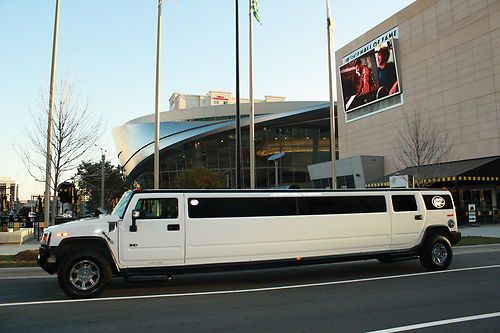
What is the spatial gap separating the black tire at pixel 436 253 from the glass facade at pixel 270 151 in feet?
168

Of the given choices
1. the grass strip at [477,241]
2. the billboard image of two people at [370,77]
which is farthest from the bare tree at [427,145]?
the grass strip at [477,241]

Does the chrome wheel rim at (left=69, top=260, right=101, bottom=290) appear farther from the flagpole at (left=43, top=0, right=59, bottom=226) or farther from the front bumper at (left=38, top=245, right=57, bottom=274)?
the flagpole at (left=43, top=0, right=59, bottom=226)

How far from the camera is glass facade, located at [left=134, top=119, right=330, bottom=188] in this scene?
63.5m

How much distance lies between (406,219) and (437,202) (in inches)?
47.3

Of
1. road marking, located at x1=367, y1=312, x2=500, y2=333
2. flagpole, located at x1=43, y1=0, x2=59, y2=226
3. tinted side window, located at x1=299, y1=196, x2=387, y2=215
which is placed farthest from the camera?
flagpole, located at x1=43, y1=0, x2=59, y2=226

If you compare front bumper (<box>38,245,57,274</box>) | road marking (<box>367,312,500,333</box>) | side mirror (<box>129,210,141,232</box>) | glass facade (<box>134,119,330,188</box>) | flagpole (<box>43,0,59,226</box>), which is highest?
glass facade (<box>134,119,330,188</box>)

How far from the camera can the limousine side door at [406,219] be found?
11.1 metres

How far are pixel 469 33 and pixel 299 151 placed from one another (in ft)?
103

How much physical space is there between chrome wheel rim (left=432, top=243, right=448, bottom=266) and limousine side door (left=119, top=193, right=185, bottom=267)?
646 centimetres

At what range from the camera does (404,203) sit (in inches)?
446

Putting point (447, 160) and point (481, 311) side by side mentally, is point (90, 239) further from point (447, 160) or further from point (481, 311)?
point (447, 160)

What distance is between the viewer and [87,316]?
711 cm

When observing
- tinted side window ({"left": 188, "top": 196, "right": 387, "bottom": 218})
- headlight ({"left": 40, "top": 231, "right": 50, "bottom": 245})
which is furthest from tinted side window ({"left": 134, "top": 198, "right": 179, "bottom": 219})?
headlight ({"left": 40, "top": 231, "right": 50, "bottom": 245})

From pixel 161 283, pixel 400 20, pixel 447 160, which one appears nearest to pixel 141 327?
pixel 161 283
